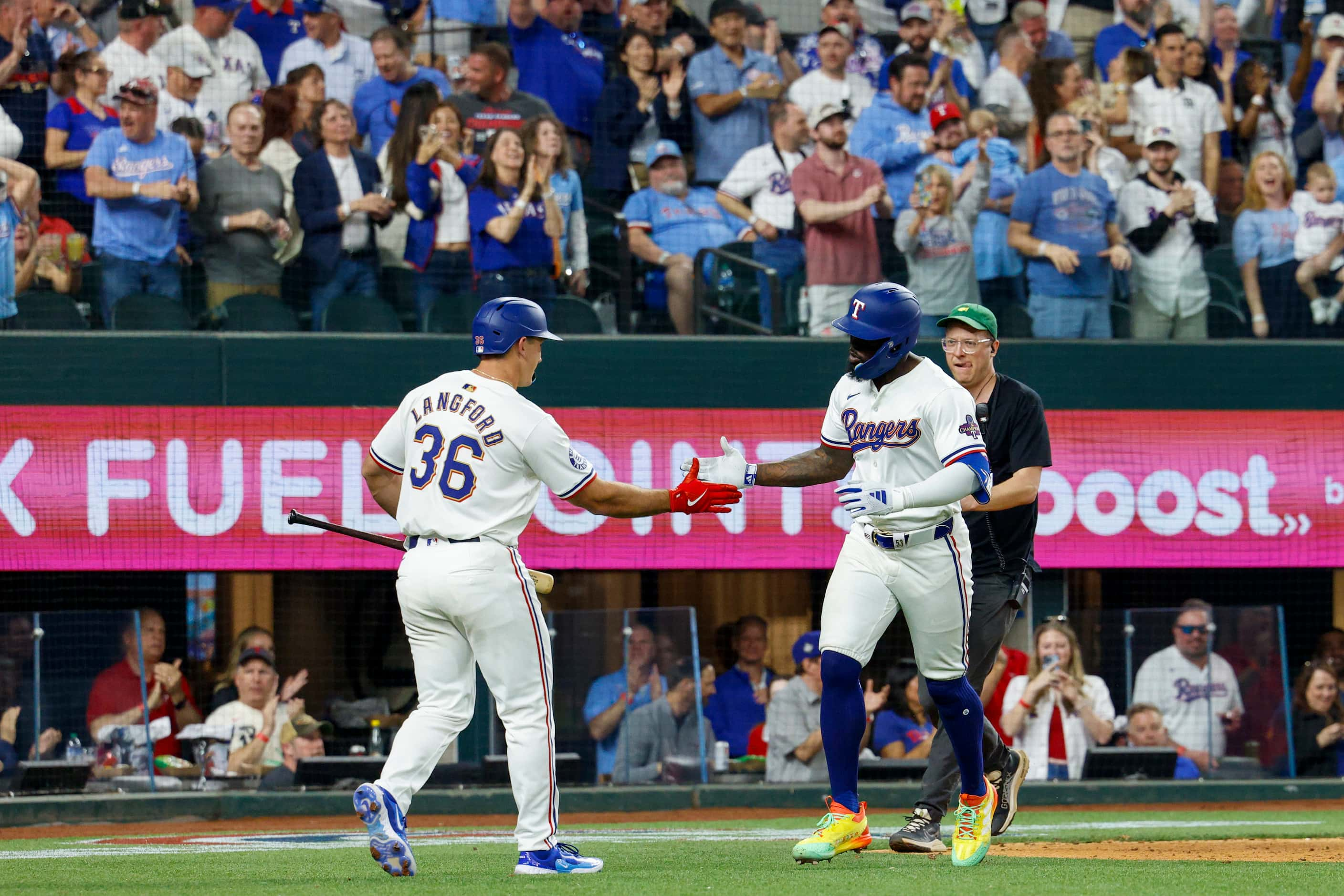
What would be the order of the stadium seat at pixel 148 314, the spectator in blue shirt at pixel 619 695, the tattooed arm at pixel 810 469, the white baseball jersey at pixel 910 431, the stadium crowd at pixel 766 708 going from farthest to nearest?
the stadium seat at pixel 148 314, the spectator in blue shirt at pixel 619 695, the stadium crowd at pixel 766 708, the tattooed arm at pixel 810 469, the white baseball jersey at pixel 910 431

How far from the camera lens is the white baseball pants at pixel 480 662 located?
5.57 meters

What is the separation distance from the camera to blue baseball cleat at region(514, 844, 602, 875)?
18.5 feet

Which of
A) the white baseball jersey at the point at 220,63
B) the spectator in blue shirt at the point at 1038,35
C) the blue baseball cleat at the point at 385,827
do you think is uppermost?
the spectator in blue shirt at the point at 1038,35

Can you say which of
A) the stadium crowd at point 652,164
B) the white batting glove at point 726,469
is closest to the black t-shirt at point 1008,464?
the white batting glove at point 726,469

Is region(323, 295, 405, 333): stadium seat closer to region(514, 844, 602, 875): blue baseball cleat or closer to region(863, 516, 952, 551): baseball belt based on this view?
region(863, 516, 952, 551): baseball belt

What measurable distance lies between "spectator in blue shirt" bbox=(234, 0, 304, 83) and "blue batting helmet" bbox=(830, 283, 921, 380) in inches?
294

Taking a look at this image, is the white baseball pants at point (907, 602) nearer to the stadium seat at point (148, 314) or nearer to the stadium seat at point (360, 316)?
the stadium seat at point (360, 316)

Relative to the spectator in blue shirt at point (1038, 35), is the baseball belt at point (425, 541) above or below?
below

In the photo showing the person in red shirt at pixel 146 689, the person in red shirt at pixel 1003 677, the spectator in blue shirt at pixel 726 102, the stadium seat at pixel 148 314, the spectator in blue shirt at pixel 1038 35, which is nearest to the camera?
the person in red shirt at pixel 146 689

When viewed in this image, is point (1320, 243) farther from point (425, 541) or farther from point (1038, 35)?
point (425, 541)

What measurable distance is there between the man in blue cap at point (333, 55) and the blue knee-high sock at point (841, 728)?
25.2ft

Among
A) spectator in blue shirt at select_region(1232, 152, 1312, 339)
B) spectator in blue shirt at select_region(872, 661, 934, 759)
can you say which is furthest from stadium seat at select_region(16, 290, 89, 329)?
spectator in blue shirt at select_region(1232, 152, 1312, 339)

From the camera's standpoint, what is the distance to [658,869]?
5.98m

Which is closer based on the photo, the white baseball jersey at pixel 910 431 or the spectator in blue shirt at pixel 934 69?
the white baseball jersey at pixel 910 431
